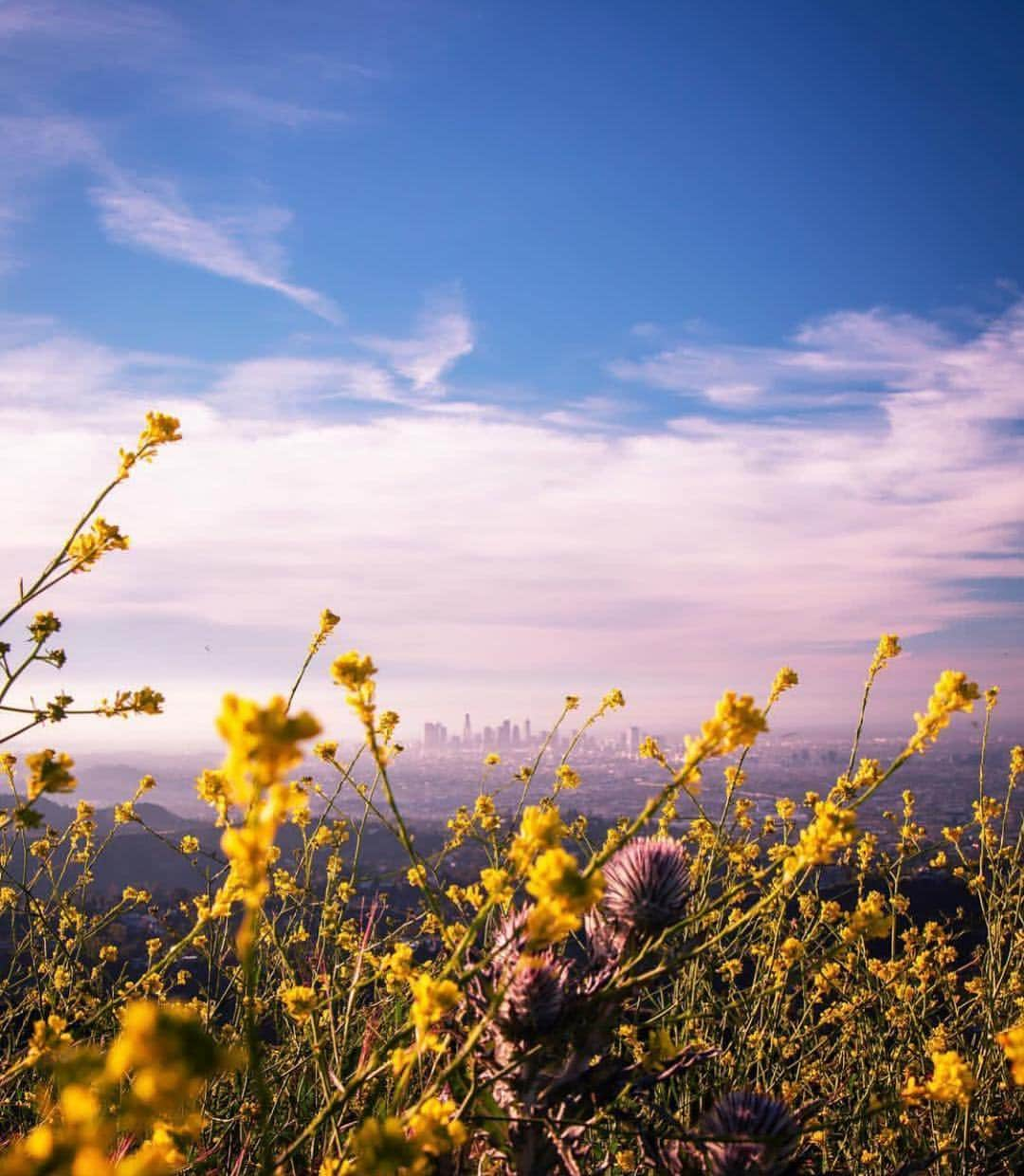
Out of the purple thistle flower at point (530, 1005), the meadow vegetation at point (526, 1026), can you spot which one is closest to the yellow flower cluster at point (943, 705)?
the meadow vegetation at point (526, 1026)

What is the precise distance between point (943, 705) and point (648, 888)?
3.77ft

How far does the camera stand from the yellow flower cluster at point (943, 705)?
228 centimetres

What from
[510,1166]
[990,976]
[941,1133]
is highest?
[510,1166]

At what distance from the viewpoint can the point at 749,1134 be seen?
2.32m

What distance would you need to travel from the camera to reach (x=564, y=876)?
155 cm

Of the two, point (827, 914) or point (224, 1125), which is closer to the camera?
point (827, 914)

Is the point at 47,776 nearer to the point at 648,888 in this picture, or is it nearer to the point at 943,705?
the point at 648,888

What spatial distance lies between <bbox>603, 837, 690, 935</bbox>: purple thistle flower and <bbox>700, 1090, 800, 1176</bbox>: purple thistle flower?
57cm

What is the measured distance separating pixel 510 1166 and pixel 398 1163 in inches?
46.8

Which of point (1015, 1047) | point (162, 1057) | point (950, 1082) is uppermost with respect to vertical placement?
point (162, 1057)

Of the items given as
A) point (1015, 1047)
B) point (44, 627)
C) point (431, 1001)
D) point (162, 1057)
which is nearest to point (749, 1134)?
point (1015, 1047)

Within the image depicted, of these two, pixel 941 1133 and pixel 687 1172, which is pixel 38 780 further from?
pixel 941 1133

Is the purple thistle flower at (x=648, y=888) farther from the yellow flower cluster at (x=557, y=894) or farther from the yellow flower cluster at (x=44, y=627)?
the yellow flower cluster at (x=44, y=627)

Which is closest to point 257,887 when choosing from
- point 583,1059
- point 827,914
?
point 583,1059
